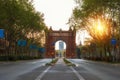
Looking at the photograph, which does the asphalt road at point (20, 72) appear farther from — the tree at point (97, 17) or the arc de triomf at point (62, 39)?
the arc de triomf at point (62, 39)

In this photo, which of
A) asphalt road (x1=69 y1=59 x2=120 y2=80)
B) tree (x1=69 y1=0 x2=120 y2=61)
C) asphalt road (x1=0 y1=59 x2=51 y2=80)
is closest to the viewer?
asphalt road (x1=0 y1=59 x2=51 y2=80)

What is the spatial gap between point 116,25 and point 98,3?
27.9ft

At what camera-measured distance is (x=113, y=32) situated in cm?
7325

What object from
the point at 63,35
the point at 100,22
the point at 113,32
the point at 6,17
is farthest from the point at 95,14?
the point at 63,35

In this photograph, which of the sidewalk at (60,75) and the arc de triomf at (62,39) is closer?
the sidewalk at (60,75)

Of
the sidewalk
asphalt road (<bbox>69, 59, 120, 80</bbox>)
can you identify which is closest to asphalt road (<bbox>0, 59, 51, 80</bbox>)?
the sidewalk

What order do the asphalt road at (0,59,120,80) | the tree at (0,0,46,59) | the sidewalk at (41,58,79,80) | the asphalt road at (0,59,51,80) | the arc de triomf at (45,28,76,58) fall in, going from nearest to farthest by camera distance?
the sidewalk at (41,58,79,80) < the asphalt road at (0,59,120,80) < the asphalt road at (0,59,51,80) < the tree at (0,0,46,59) < the arc de triomf at (45,28,76,58)

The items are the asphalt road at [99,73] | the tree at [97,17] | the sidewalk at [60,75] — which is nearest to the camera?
the sidewalk at [60,75]

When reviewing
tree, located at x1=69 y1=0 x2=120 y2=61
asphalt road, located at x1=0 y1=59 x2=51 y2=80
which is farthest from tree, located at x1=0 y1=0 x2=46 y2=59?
asphalt road, located at x1=0 y1=59 x2=51 y2=80

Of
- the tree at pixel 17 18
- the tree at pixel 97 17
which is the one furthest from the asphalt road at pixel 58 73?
the tree at pixel 17 18

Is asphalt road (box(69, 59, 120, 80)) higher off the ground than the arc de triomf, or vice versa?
the arc de triomf

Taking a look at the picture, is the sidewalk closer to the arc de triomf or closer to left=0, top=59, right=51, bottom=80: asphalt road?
left=0, top=59, right=51, bottom=80: asphalt road

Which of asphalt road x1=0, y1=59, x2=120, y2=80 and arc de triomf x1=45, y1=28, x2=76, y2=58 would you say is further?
Result: arc de triomf x1=45, y1=28, x2=76, y2=58

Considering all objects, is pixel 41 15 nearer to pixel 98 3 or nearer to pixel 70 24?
Result: pixel 70 24
